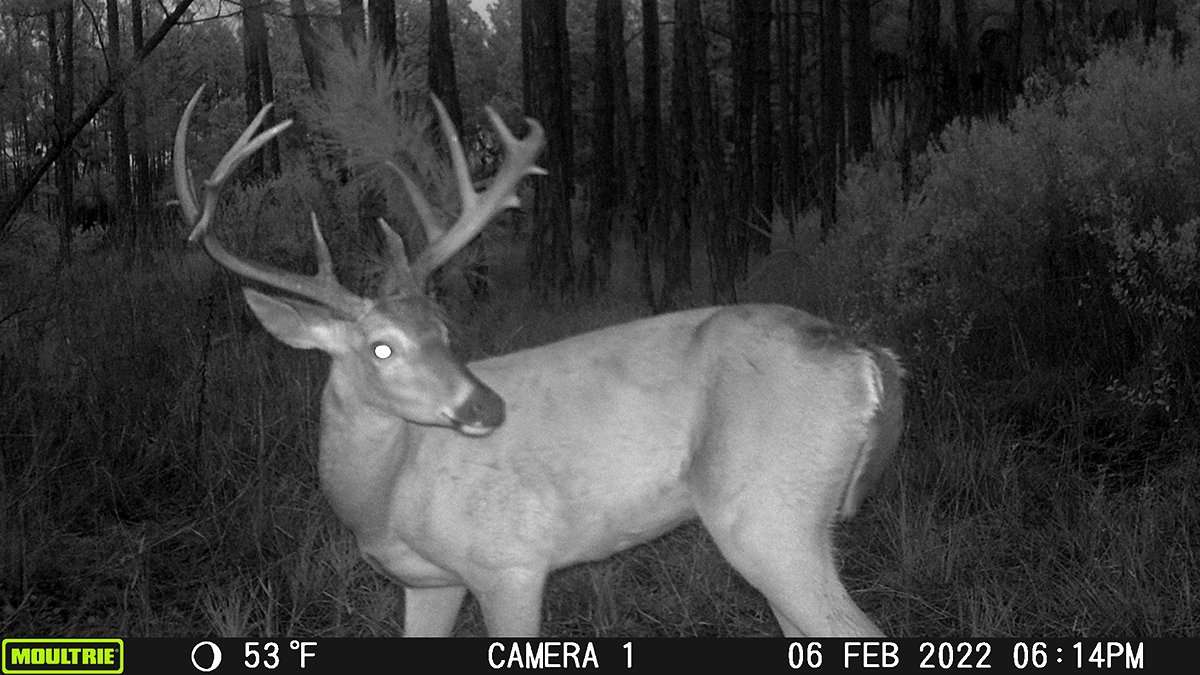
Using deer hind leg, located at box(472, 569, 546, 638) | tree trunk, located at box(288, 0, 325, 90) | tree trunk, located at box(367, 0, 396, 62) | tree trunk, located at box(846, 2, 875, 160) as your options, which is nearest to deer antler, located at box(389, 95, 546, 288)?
deer hind leg, located at box(472, 569, 546, 638)

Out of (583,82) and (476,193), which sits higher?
(583,82)

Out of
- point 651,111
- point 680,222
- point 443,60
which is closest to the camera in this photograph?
point 680,222

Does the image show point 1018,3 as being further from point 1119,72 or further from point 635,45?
point 1119,72

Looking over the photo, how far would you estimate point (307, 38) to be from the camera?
6.01m

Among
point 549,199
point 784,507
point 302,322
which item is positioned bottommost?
point 784,507

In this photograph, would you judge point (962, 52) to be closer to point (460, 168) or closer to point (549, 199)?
point (549, 199)

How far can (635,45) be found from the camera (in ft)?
113


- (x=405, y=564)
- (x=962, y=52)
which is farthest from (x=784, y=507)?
(x=962, y=52)

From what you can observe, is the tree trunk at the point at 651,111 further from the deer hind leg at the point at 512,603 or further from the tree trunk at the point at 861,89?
the deer hind leg at the point at 512,603

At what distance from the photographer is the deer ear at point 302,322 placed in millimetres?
2887

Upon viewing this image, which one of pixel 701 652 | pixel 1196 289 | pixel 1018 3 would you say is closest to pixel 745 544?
pixel 701 652

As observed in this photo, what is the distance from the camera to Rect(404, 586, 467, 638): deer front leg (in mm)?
3129

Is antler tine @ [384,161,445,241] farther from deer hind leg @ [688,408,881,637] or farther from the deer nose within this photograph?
deer hind leg @ [688,408,881,637]

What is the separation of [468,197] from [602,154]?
54.9 feet
